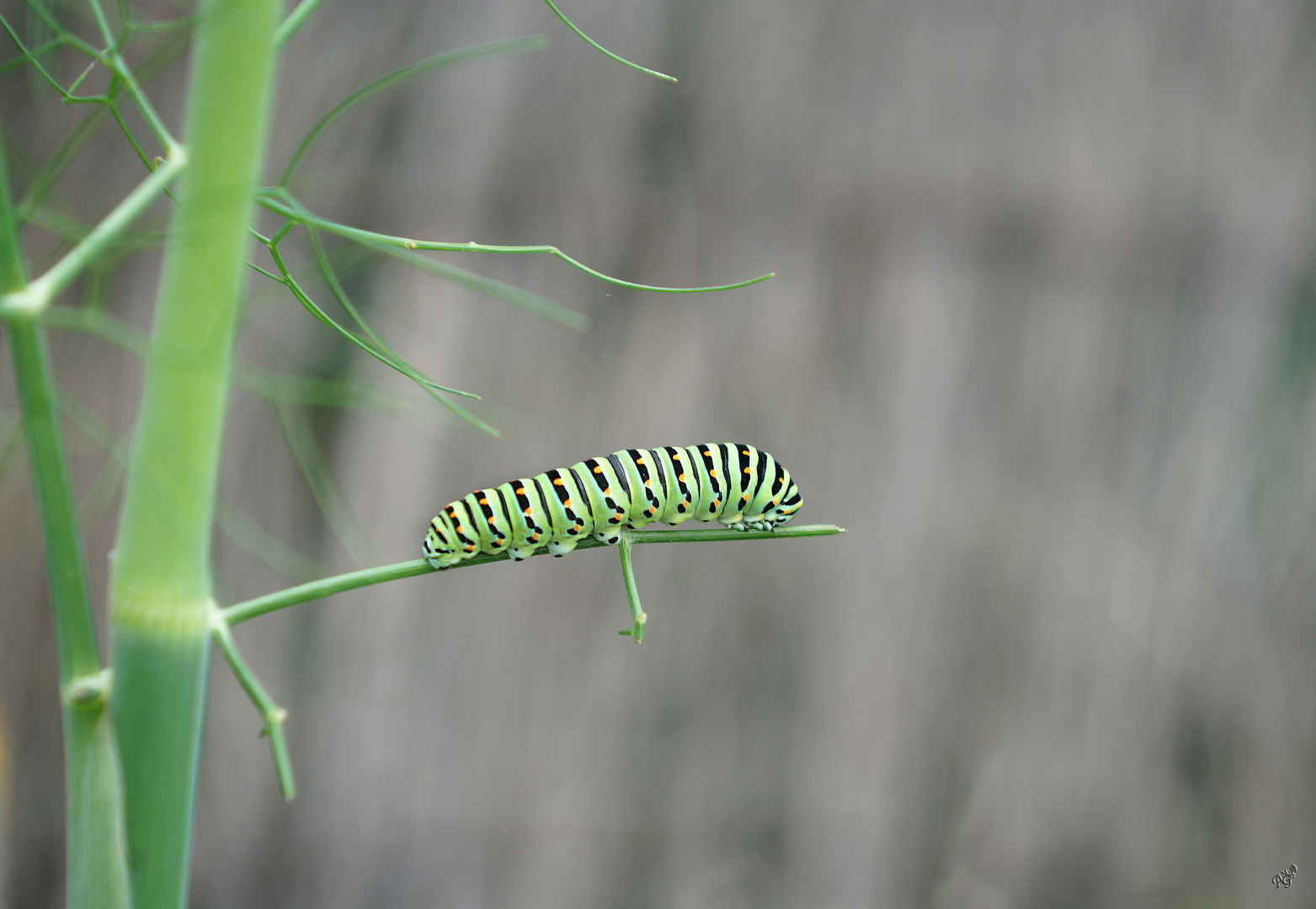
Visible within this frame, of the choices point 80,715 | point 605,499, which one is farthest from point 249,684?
point 605,499

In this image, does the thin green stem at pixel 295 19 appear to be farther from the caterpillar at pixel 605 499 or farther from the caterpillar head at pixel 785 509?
the caterpillar head at pixel 785 509

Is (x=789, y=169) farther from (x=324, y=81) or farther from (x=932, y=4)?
(x=324, y=81)

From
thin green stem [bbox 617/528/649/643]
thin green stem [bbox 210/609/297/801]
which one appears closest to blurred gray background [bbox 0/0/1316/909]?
thin green stem [bbox 617/528/649/643]

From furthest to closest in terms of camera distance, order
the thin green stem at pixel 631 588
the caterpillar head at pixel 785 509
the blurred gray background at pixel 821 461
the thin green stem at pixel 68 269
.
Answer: the blurred gray background at pixel 821 461 < the caterpillar head at pixel 785 509 < the thin green stem at pixel 631 588 < the thin green stem at pixel 68 269

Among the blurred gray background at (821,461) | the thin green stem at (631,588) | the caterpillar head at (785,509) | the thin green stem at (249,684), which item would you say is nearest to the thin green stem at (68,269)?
the thin green stem at (249,684)

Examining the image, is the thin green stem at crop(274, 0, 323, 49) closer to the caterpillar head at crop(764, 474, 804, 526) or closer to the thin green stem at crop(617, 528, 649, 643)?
the thin green stem at crop(617, 528, 649, 643)
